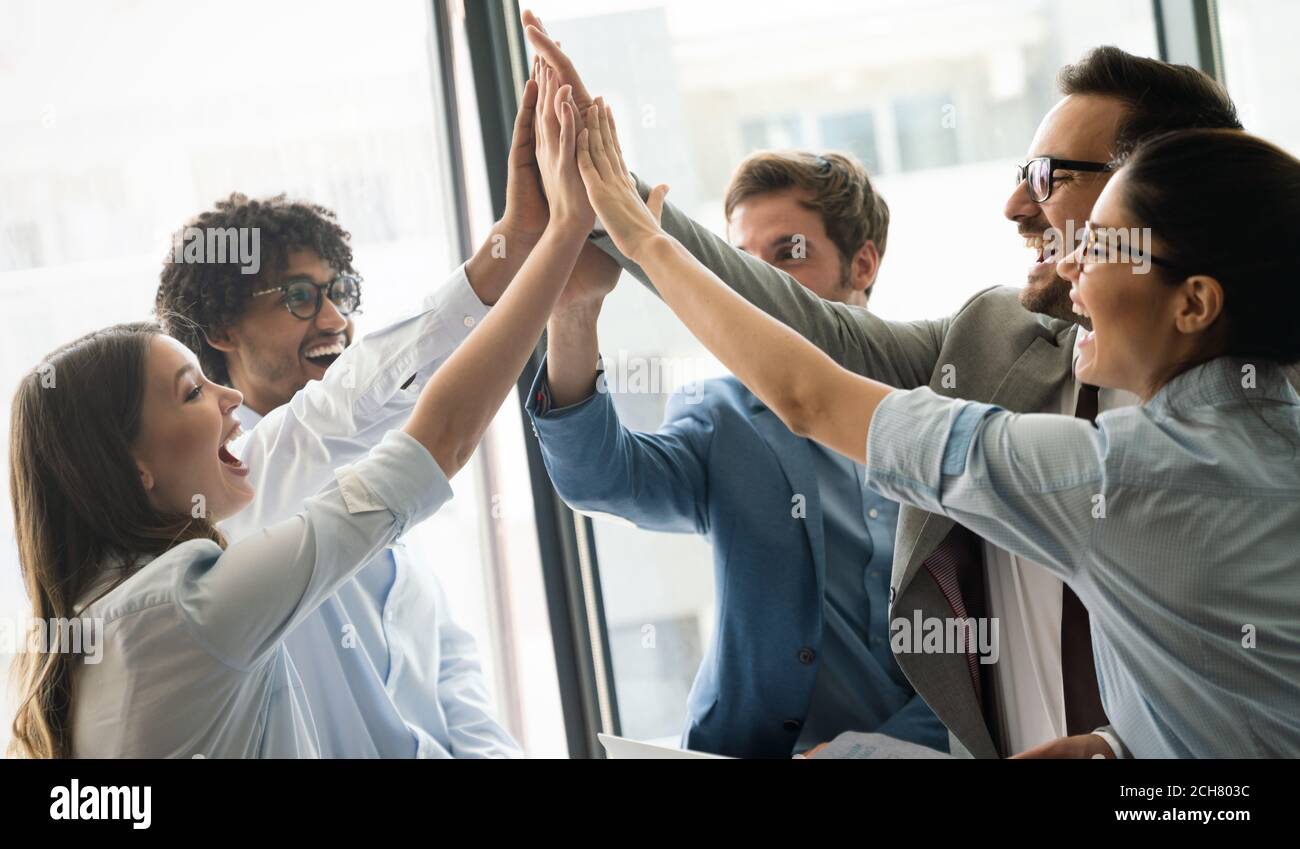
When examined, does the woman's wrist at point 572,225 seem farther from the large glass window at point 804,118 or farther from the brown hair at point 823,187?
the large glass window at point 804,118

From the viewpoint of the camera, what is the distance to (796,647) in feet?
5.63

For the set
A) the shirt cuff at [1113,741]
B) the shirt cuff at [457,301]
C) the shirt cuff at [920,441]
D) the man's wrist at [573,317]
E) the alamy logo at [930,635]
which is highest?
the shirt cuff at [457,301]

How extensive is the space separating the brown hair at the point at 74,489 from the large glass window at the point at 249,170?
637 millimetres

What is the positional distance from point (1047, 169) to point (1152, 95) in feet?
0.64

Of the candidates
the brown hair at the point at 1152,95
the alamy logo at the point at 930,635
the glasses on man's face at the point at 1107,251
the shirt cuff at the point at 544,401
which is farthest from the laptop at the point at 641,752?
the brown hair at the point at 1152,95

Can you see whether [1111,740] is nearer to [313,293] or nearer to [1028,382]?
[1028,382]

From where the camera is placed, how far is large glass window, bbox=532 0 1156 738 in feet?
8.48

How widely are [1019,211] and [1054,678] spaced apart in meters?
0.72

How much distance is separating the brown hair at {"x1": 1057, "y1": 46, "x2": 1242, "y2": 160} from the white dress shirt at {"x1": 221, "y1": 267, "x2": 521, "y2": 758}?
1067 mm

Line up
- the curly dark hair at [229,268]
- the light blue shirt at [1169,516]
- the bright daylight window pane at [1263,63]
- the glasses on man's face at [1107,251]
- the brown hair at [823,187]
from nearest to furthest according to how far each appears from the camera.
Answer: the light blue shirt at [1169,516]
the glasses on man's face at [1107,251]
the curly dark hair at [229,268]
the brown hair at [823,187]
the bright daylight window pane at [1263,63]

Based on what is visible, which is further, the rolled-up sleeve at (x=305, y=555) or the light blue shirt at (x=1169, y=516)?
the rolled-up sleeve at (x=305, y=555)

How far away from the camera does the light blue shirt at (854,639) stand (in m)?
1.77
